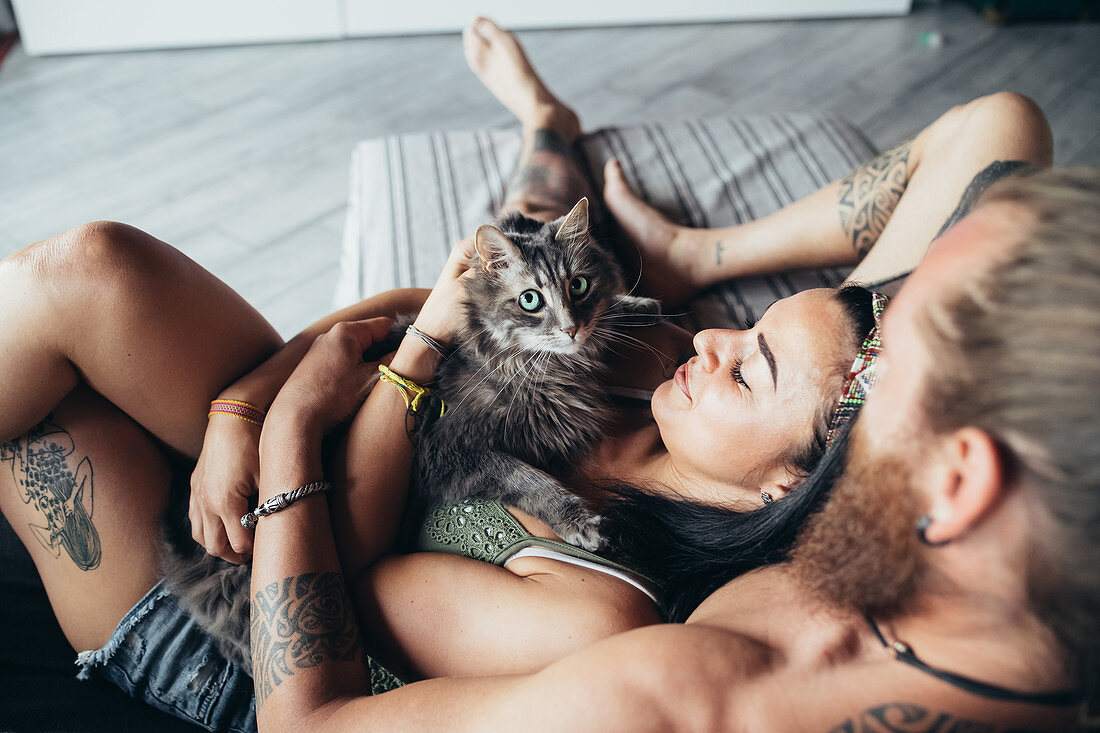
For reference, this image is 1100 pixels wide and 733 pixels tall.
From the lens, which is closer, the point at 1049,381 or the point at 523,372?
the point at 1049,381

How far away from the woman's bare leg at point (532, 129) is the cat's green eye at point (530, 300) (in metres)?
0.39

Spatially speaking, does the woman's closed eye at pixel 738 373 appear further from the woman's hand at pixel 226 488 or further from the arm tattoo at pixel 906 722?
the woman's hand at pixel 226 488

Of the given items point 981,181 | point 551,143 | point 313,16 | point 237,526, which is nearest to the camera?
point 237,526

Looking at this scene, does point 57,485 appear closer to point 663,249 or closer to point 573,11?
point 663,249

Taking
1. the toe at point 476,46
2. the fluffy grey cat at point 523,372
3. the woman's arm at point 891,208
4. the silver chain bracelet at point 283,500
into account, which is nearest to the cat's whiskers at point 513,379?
the fluffy grey cat at point 523,372

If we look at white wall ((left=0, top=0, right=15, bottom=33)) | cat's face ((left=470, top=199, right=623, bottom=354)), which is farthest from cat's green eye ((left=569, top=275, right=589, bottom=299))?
white wall ((left=0, top=0, right=15, bottom=33))

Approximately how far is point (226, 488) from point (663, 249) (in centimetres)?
127

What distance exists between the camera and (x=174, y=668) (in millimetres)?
1229

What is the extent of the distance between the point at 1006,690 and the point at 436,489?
934mm

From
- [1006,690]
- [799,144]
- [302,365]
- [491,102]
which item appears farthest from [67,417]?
[491,102]

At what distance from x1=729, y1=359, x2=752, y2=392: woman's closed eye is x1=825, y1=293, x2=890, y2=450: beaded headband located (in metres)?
0.15

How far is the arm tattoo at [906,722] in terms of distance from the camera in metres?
0.74

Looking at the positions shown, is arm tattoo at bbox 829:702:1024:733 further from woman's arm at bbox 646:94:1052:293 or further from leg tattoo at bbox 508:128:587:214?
leg tattoo at bbox 508:128:587:214

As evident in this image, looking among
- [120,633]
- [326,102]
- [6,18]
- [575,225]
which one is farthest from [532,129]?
[6,18]
